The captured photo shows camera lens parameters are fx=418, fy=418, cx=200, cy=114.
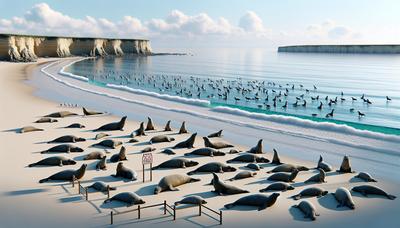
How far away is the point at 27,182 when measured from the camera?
17.1 meters

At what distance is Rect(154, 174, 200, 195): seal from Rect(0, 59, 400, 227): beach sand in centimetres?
28

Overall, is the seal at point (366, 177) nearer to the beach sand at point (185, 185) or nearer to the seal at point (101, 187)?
the beach sand at point (185, 185)

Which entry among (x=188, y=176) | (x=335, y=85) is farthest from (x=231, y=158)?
(x=335, y=85)

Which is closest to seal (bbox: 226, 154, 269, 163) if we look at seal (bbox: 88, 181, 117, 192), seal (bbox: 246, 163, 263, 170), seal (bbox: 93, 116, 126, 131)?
seal (bbox: 246, 163, 263, 170)

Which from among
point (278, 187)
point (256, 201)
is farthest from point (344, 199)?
point (256, 201)

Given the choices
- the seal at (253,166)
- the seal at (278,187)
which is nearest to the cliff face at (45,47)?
the seal at (253,166)

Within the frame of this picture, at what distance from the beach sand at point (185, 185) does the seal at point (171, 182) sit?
0.28m

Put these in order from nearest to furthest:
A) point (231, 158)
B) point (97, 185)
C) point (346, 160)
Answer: point (97, 185) < point (346, 160) < point (231, 158)

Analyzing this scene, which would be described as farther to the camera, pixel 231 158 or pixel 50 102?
pixel 50 102

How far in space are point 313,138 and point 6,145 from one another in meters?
19.7

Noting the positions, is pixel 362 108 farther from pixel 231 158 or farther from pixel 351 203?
pixel 351 203

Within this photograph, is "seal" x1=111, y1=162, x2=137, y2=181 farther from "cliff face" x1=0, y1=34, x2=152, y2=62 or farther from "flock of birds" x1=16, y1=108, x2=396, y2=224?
"cliff face" x1=0, y1=34, x2=152, y2=62

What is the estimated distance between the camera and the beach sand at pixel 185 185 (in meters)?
13.8

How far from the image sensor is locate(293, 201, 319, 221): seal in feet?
46.3
